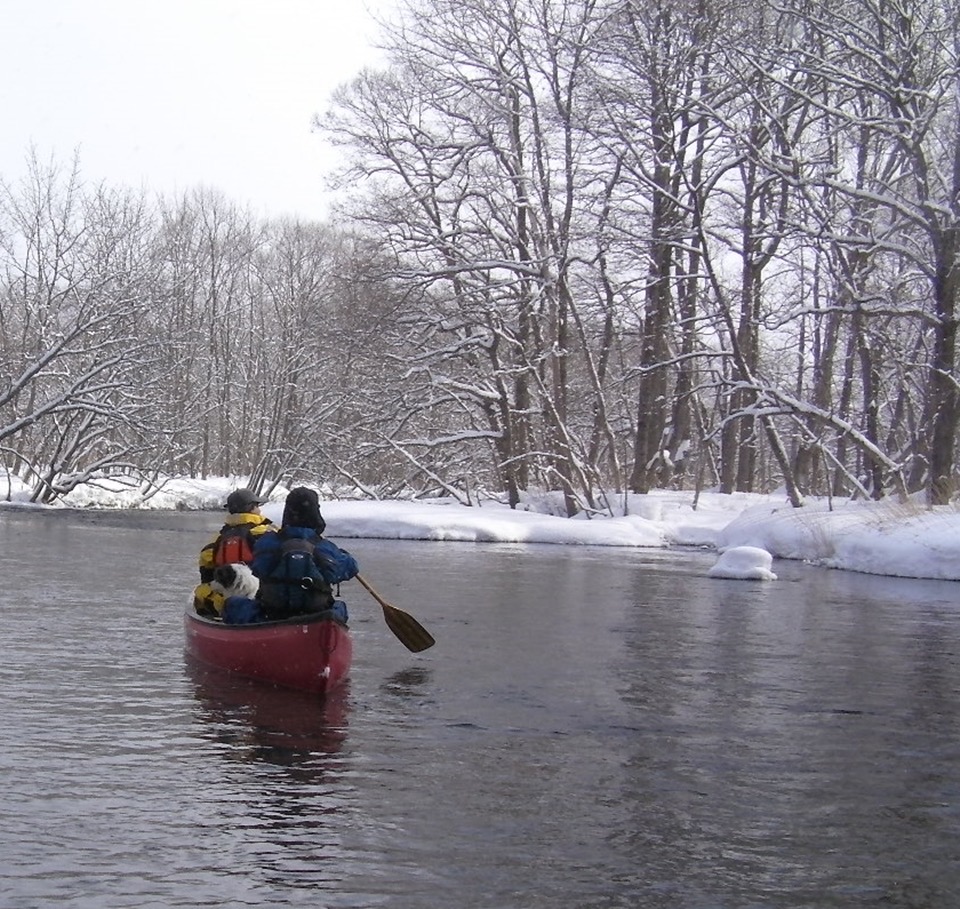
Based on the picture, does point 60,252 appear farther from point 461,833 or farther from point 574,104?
point 461,833

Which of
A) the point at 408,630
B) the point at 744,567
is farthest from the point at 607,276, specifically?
the point at 408,630

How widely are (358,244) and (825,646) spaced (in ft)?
74.0

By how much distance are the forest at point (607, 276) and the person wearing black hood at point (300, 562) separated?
50.8 feet

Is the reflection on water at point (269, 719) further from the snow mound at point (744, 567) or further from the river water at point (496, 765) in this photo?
the snow mound at point (744, 567)

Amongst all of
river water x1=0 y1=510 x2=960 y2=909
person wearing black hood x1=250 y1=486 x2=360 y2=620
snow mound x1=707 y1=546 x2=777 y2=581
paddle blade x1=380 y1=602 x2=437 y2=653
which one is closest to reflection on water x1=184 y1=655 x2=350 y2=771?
river water x1=0 y1=510 x2=960 y2=909

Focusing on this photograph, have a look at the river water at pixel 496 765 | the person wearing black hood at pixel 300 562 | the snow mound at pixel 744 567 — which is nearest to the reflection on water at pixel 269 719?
the river water at pixel 496 765

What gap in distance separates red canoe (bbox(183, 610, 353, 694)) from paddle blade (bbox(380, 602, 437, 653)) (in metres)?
1.27

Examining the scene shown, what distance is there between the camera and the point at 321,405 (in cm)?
3788

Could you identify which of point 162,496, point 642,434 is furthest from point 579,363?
point 162,496

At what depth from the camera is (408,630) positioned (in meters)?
11.4

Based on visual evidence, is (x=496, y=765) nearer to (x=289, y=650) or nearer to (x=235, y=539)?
(x=289, y=650)

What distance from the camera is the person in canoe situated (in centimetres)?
1098

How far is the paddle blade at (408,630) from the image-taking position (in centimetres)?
1139

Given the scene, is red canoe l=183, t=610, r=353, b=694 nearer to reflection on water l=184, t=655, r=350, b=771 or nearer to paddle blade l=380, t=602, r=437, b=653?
reflection on water l=184, t=655, r=350, b=771
